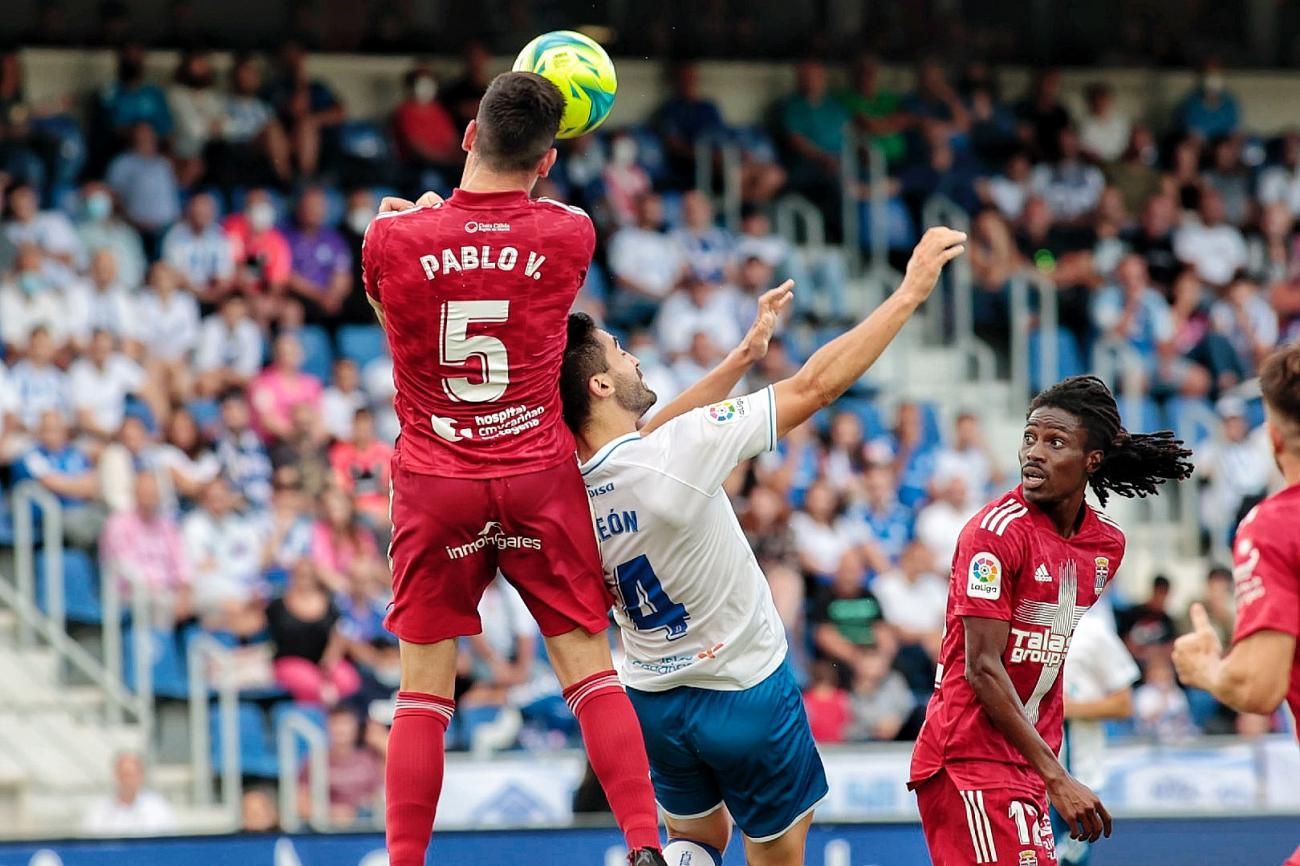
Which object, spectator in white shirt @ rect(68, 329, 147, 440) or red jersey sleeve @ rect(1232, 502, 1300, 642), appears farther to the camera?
spectator in white shirt @ rect(68, 329, 147, 440)

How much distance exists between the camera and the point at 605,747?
6000 millimetres

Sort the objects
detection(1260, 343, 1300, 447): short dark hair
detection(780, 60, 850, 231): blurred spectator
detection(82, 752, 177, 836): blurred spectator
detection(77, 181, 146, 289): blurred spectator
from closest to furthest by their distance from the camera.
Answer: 1. detection(1260, 343, 1300, 447): short dark hair
2. detection(82, 752, 177, 836): blurred spectator
3. detection(77, 181, 146, 289): blurred spectator
4. detection(780, 60, 850, 231): blurred spectator

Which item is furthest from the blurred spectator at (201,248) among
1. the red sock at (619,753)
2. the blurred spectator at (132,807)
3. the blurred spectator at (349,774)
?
the red sock at (619,753)

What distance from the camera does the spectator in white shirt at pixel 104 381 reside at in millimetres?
12602

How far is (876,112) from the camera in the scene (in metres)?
17.2

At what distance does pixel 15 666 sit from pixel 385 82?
6226mm

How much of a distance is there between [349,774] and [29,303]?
415cm

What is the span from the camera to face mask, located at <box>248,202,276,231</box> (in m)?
Result: 14.1

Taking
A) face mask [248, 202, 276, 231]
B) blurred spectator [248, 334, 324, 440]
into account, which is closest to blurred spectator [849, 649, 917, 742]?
blurred spectator [248, 334, 324, 440]

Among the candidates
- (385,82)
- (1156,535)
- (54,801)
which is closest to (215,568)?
(54,801)

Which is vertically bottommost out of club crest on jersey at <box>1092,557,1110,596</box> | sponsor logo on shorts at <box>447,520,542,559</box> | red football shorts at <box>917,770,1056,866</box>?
red football shorts at <box>917,770,1056,866</box>

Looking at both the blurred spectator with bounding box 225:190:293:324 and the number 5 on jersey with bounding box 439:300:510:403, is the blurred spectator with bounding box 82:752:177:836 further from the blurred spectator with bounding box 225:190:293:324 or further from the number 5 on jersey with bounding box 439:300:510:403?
the number 5 on jersey with bounding box 439:300:510:403

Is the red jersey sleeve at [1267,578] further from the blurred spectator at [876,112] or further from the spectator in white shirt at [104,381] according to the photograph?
the blurred spectator at [876,112]

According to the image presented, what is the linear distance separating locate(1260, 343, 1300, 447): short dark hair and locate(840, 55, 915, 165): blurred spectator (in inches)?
474
